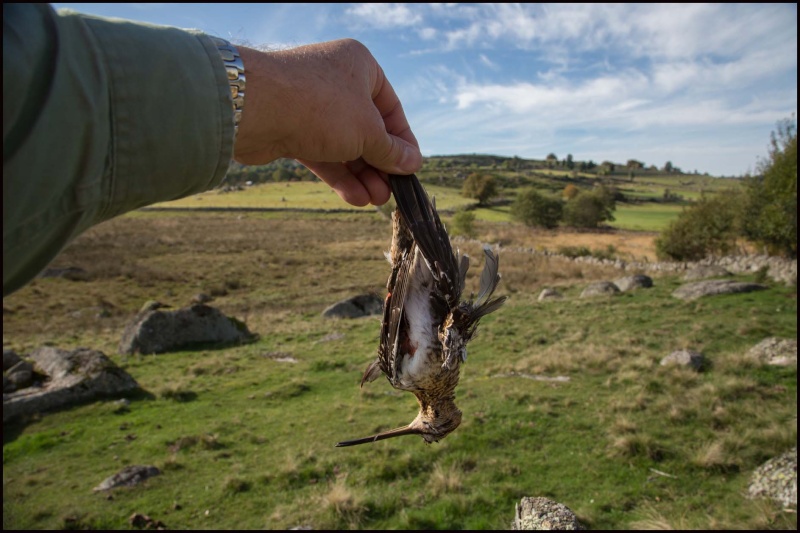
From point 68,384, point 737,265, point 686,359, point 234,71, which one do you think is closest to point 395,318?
point 234,71

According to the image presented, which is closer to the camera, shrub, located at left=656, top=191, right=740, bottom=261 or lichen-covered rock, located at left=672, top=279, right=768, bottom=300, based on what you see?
lichen-covered rock, located at left=672, top=279, right=768, bottom=300

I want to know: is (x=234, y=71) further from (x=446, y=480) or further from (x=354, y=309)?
(x=354, y=309)

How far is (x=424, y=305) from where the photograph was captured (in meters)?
2.85

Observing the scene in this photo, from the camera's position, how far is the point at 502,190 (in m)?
98.8

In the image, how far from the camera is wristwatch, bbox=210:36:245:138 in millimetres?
1730

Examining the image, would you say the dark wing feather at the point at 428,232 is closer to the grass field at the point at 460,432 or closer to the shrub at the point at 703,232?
the grass field at the point at 460,432

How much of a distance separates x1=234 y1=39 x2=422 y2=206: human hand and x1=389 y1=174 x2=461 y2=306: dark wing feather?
0.36ft

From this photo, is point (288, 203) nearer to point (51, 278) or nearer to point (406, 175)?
point (51, 278)

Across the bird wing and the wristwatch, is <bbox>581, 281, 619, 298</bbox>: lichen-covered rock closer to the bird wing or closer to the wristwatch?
the bird wing

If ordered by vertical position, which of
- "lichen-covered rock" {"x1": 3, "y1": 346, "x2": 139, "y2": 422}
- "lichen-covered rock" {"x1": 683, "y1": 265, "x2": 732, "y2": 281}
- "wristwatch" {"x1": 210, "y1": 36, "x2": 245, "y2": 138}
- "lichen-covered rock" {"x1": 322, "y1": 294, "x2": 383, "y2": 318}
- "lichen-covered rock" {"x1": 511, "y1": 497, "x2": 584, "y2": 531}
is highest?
"wristwatch" {"x1": 210, "y1": 36, "x2": 245, "y2": 138}

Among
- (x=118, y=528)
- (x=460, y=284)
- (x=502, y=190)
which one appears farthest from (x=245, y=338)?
(x=502, y=190)

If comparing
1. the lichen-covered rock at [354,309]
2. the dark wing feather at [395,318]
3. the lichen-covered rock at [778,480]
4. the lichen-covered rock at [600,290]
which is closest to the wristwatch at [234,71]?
the dark wing feather at [395,318]

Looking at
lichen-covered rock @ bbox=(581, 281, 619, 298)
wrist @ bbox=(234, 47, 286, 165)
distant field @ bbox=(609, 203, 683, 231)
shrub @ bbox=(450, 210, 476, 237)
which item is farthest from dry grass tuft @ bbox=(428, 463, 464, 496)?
distant field @ bbox=(609, 203, 683, 231)

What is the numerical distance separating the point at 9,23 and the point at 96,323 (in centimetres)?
3288
